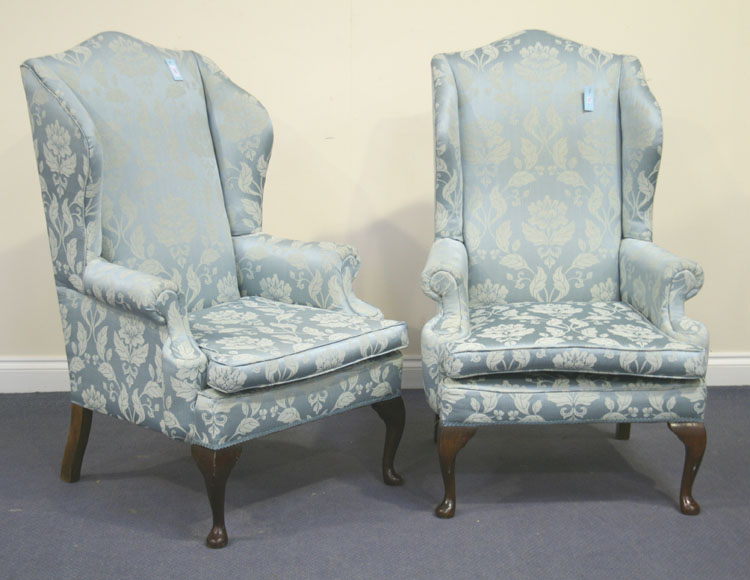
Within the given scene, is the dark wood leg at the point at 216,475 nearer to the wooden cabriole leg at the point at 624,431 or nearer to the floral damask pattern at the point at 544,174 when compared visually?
Result: the floral damask pattern at the point at 544,174

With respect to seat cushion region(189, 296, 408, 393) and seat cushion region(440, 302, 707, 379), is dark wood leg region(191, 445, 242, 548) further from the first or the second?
seat cushion region(440, 302, 707, 379)

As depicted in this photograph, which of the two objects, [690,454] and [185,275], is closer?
[690,454]

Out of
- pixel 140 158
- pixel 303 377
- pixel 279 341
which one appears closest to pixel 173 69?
pixel 140 158

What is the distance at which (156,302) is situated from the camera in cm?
192

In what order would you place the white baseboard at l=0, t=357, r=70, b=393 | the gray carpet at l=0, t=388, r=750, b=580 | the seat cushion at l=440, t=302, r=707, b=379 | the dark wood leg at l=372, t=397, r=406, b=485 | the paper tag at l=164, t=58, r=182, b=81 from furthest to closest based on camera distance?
the white baseboard at l=0, t=357, r=70, b=393 < the paper tag at l=164, t=58, r=182, b=81 < the dark wood leg at l=372, t=397, r=406, b=485 < the seat cushion at l=440, t=302, r=707, b=379 < the gray carpet at l=0, t=388, r=750, b=580

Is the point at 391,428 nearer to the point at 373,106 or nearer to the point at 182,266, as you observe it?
the point at 182,266

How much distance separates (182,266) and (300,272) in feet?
1.06

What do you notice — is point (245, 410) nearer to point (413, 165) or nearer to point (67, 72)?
point (67, 72)

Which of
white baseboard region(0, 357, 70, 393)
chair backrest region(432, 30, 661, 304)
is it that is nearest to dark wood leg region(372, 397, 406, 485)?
chair backrest region(432, 30, 661, 304)

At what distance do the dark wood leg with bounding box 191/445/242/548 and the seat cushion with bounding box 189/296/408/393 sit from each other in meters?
0.15

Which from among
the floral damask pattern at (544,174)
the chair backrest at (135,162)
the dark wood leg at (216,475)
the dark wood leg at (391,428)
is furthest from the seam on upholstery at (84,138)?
the floral damask pattern at (544,174)

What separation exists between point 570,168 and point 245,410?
4.01ft

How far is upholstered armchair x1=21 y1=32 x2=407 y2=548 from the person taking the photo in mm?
1946

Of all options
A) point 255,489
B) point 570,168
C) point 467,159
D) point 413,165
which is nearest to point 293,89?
point 413,165
